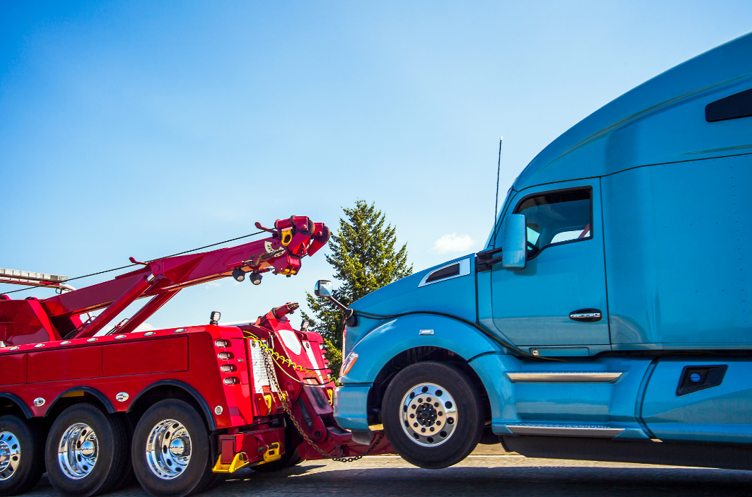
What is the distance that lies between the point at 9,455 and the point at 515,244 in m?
6.65

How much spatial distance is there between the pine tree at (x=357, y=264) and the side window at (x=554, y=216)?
72.9ft

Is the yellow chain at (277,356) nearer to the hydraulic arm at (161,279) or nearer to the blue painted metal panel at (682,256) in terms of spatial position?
the hydraulic arm at (161,279)

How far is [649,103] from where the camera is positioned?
14.8ft

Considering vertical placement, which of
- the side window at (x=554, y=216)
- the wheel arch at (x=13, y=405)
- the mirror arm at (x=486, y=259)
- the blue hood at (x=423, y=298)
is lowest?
the wheel arch at (x=13, y=405)

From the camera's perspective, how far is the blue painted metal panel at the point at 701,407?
12.8 ft

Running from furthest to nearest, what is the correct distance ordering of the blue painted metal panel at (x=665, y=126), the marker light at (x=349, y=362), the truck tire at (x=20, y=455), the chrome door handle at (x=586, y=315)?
the truck tire at (x=20, y=455)
the marker light at (x=349, y=362)
the chrome door handle at (x=586, y=315)
the blue painted metal panel at (x=665, y=126)

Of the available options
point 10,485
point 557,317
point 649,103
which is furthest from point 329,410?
point 649,103

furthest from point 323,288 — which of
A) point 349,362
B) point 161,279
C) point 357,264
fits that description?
point 357,264

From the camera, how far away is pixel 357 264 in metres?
29.6

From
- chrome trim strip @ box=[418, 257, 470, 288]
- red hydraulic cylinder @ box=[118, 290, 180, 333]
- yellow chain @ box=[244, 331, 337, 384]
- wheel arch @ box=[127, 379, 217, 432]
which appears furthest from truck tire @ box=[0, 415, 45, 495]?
chrome trim strip @ box=[418, 257, 470, 288]

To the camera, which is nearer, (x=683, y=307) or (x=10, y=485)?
(x=683, y=307)

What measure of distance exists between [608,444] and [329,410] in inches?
135

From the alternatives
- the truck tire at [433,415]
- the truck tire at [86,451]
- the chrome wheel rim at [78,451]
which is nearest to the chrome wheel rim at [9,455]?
the truck tire at [86,451]

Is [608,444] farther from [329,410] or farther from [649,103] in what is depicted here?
[329,410]
